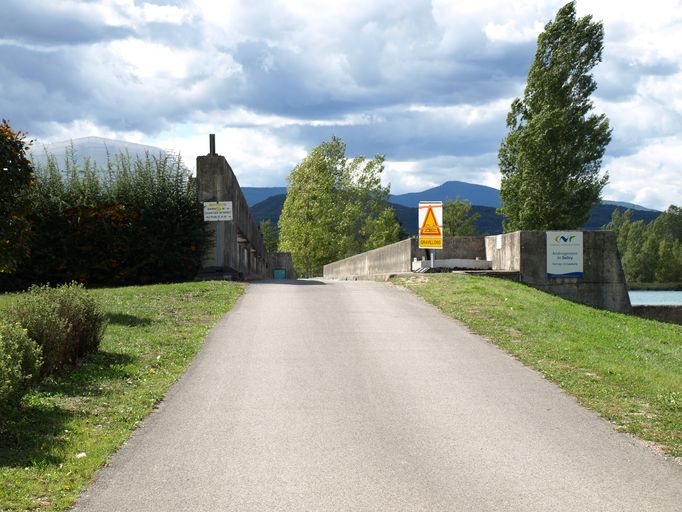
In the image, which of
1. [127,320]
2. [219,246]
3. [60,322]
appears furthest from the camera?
[219,246]

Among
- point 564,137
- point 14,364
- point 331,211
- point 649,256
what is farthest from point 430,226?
point 649,256

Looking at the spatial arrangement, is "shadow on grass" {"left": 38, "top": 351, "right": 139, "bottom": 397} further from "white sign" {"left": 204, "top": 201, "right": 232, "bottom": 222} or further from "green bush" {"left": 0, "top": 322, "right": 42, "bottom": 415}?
"white sign" {"left": 204, "top": 201, "right": 232, "bottom": 222}

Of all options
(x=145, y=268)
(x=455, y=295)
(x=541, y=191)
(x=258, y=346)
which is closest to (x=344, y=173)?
(x=541, y=191)

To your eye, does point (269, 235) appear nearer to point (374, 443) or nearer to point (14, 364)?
point (14, 364)

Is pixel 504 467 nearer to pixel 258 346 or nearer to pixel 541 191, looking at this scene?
pixel 258 346

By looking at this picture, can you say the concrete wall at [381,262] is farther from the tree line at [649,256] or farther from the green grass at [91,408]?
the tree line at [649,256]

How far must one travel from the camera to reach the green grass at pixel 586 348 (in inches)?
334

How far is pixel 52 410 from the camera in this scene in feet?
27.0

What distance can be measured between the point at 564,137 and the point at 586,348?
40435 mm

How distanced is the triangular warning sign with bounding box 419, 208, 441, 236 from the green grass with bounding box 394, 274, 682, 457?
264 cm

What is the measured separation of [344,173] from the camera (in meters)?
78.4

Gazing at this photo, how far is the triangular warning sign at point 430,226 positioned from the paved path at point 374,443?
1300cm

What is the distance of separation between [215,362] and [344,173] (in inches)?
2676

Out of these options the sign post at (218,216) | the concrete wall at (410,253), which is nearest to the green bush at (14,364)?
the sign post at (218,216)
